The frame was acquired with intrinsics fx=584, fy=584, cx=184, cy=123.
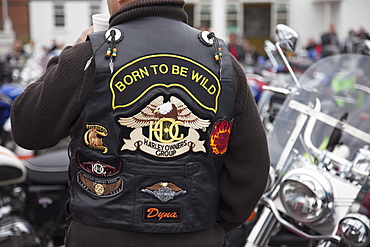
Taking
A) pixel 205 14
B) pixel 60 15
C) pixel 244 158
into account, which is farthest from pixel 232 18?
pixel 244 158

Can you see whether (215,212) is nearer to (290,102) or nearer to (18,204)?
(290,102)

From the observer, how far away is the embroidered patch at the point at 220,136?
1935mm

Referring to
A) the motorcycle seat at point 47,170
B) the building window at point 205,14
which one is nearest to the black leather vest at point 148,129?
the motorcycle seat at point 47,170

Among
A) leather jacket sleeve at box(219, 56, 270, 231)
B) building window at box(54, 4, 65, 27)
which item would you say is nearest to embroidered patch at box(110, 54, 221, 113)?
leather jacket sleeve at box(219, 56, 270, 231)

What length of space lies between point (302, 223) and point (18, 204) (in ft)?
5.64

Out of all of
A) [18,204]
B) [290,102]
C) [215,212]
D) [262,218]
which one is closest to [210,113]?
[215,212]

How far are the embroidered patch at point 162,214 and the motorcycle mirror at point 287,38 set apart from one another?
117 centimetres

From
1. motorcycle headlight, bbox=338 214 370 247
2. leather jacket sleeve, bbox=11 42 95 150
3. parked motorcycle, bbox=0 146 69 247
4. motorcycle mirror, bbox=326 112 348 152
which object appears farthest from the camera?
parked motorcycle, bbox=0 146 69 247

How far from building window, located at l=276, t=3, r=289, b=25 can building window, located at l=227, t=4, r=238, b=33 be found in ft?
7.85

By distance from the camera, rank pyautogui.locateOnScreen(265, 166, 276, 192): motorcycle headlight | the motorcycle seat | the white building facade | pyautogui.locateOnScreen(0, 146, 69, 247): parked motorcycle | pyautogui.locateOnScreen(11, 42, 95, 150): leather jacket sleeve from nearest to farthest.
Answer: pyautogui.locateOnScreen(11, 42, 95, 150): leather jacket sleeve, pyautogui.locateOnScreen(265, 166, 276, 192): motorcycle headlight, pyautogui.locateOnScreen(0, 146, 69, 247): parked motorcycle, the motorcycle seat, the white building facade

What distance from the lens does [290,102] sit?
2850 mm

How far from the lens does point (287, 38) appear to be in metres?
2.74

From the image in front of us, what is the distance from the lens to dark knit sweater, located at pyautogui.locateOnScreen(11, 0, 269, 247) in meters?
1.83

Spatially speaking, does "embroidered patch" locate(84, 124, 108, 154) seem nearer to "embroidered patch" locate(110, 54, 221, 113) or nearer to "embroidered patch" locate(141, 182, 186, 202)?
"embroidered patch" locate(110, 54, 221, 113)
